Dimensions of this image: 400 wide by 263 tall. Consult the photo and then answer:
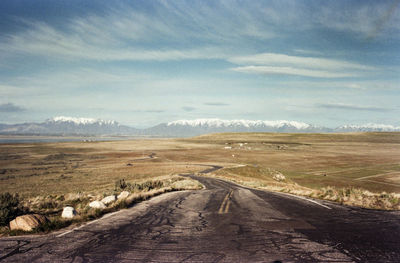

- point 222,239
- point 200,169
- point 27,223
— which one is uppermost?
point 222,239

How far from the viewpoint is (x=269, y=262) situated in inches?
195

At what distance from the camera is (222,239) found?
638cm

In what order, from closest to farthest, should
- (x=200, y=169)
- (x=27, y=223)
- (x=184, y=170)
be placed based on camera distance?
(x=27, y=223) → (x=184, y=170) → (x=200, y=169)

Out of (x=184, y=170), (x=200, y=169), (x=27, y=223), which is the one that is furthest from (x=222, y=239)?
(x=200, y=169)

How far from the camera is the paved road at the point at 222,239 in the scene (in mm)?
5266

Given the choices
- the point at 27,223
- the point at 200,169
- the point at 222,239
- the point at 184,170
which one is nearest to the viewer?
the point at 222,239

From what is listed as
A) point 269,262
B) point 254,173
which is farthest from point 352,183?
point 269,262

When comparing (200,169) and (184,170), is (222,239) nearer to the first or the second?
(184,170)

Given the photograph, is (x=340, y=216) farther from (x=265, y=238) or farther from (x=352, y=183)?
(x=352, y=183)

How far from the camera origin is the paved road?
207 inches

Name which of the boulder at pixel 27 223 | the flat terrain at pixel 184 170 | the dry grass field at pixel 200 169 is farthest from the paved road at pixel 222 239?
the flat terrain at pixel 184 170

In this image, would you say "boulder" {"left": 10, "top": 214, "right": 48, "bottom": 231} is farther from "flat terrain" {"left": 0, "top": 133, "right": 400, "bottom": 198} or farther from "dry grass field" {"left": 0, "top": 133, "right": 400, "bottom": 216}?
"flat terrain" {"left": 0, "top": 133, "right": 400, "bottom": 198}

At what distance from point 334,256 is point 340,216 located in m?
4.41

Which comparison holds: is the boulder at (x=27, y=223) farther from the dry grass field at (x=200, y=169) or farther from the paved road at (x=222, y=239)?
the dry grass field at (x=200, y=169)
